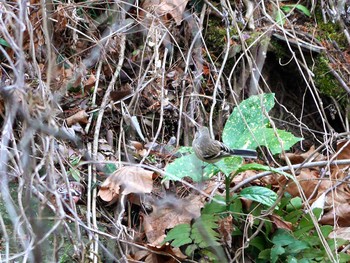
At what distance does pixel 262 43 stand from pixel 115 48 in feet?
3.31

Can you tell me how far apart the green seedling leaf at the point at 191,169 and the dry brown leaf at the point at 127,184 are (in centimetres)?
27

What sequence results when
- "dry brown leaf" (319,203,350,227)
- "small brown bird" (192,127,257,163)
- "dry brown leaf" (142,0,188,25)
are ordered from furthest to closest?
"dry brown leaf" (142,0,188,25), "dry brown leaf" (319,203,350,227), "small brown bird" (192,127,257,163)

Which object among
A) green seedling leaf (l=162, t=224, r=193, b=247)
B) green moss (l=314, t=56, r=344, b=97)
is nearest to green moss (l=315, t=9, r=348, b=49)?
green moss (l=314, t=56, r=344, b=97)

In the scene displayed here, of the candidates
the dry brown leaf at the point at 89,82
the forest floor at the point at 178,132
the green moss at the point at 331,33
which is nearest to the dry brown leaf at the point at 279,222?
the forest floor at the point at 178,132

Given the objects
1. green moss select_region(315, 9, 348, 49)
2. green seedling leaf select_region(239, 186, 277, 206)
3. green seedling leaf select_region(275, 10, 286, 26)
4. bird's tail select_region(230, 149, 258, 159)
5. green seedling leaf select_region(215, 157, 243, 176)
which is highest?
green seedling leaf select_region(275, 10, 286, 26)

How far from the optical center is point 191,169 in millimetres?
3113

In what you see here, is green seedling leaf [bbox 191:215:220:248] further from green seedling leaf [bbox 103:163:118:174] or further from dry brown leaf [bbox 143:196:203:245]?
green seedling leaf [bbox 103:163:118:174]

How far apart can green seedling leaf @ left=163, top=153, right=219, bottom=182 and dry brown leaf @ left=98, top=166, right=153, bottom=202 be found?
268mm

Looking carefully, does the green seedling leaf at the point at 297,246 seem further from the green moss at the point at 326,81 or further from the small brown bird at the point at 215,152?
the green moss at the point at 326,81

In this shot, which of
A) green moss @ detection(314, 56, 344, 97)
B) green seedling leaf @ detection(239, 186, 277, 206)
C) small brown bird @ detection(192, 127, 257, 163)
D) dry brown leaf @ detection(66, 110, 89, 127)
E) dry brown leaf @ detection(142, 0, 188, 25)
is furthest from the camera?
green moss @ detection(314, 56, 344, 97)

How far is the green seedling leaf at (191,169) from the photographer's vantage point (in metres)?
3.08

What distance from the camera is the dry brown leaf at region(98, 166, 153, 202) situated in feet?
10.9

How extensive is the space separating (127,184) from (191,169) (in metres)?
0.38

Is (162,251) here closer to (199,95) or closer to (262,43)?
(199,95)
